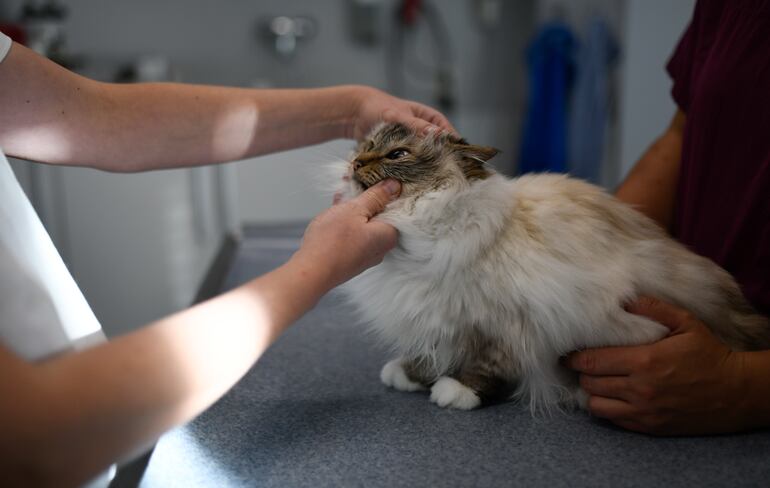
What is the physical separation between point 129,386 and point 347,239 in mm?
331

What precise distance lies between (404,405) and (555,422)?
0.21m

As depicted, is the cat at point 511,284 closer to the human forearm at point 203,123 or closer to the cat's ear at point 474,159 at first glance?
the cat's ear at point 474,159

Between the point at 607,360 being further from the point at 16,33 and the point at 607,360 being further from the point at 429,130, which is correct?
the point at 16,33

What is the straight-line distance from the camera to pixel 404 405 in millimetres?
922

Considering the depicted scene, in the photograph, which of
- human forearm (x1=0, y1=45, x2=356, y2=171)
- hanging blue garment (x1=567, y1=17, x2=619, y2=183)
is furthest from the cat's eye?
hanging blue garment (x1=567, y1=17, x2=619, y2=183)

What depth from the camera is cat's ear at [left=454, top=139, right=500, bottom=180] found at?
3.22ft

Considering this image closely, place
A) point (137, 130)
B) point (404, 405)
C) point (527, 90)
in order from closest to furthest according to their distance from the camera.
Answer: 1. point (404, 405)
2. point (137, 130)
3. point (527, 90)

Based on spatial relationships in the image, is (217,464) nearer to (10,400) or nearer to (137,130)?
(10,400)

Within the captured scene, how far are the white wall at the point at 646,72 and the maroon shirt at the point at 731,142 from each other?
5.24ft

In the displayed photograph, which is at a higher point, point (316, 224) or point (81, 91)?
point (81, 91)

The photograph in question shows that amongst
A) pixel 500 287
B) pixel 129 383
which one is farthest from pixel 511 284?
pixel 129 383

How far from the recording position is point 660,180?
1246 mm

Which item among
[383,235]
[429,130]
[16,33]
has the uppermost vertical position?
[16,33]

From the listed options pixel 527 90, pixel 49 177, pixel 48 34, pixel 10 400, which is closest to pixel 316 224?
pixel 10 400
